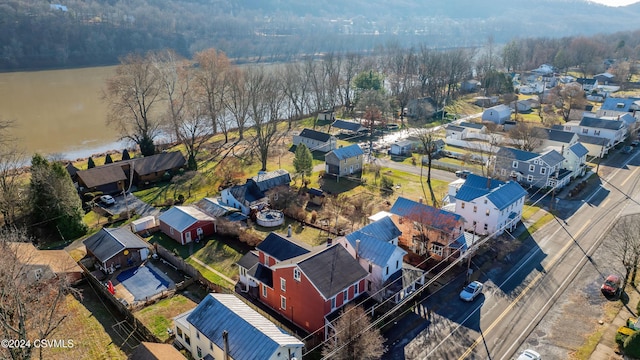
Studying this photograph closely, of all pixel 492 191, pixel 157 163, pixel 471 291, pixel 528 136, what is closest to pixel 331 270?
pixel 471 291

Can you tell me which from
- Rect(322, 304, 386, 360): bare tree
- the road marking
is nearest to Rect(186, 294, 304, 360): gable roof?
Rect(322, 304, 386, 360): bare tree

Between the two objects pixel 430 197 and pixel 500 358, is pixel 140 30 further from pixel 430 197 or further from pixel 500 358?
pixel 500 358

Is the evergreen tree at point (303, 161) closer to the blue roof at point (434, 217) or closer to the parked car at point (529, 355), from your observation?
the blue roof at point (434, 217)

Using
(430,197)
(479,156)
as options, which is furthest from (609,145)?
(430,197)

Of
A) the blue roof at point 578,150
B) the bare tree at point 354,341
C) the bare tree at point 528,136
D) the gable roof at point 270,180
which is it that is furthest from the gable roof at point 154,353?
the bare tree at point 528,136

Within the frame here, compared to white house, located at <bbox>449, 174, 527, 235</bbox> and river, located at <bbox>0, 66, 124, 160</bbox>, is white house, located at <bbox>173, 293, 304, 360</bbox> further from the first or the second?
river, located at <bbox>0, 66, 124, 160</bbox>
